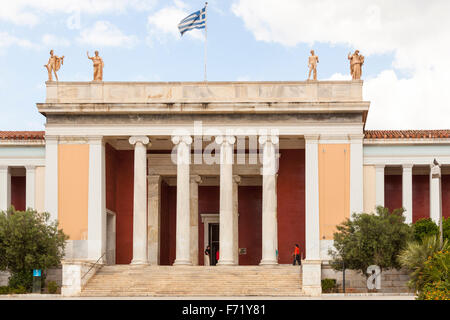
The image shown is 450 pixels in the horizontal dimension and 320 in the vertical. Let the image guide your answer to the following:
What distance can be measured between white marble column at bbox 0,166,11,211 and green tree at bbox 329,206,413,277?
54.2ft

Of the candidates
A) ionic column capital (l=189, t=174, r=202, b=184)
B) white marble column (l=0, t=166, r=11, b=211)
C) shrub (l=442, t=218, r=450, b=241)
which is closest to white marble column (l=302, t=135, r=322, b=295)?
shrub (l=442, t=218, r=450, b=241)

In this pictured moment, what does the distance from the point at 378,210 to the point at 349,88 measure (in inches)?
264

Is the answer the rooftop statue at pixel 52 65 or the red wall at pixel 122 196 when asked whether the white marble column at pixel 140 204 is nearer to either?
the red wall at pixel 122 196

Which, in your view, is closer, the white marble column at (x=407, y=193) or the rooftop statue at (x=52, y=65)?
the white marble column at (x=407, y=193)

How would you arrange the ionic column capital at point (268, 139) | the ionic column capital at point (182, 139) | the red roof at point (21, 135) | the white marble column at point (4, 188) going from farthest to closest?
the red roof at point (21, 135) → the white marble column at point (4, 188) → the ionic column capital at point (182, 139) → the ionic column capital at point (268, 139)

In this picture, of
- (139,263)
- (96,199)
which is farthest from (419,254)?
(96,199)

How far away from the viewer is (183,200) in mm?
37125

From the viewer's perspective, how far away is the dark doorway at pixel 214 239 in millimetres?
42812

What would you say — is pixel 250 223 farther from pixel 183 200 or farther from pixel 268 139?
pixel 268 139

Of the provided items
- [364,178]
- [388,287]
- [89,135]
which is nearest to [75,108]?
[89,135]

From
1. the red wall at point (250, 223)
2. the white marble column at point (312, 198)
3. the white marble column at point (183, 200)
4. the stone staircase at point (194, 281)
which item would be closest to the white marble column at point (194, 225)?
the white marble column at point (183, 200)

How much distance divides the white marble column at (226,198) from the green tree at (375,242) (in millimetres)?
5870
